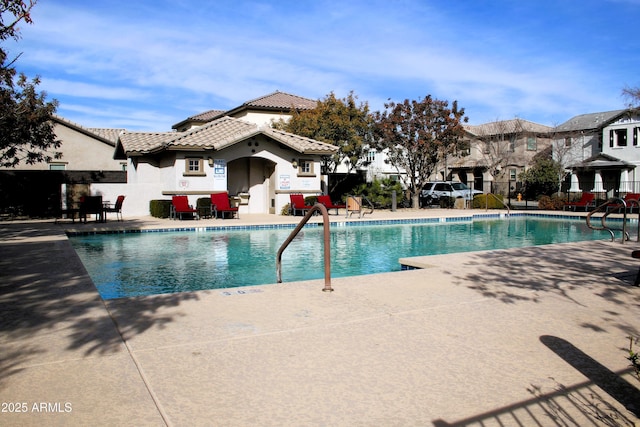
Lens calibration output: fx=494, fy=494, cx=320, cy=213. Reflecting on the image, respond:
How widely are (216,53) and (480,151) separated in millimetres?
28232

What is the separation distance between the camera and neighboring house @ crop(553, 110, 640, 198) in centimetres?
3725

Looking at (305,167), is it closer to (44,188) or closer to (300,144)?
(300,144)

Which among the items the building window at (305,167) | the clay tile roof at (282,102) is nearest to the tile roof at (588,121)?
the clay tile roof at (282,102)

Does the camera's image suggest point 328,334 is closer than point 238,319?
Yes

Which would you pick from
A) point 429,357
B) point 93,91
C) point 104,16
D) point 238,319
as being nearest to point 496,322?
point 429,357

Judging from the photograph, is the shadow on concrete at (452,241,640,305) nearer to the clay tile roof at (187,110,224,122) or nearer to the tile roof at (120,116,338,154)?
the tile roof at (120,116,338,154)

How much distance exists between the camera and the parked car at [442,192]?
30.9 m

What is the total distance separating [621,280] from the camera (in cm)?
721

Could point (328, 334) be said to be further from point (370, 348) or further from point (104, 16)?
point (104, 16)

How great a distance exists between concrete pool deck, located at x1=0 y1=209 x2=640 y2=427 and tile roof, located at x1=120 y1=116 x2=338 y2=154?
15.0 meters

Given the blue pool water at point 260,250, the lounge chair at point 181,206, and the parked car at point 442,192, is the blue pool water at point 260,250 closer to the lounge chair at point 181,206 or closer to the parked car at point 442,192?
the lounge chair at point 181,206

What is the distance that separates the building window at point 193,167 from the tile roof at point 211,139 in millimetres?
738

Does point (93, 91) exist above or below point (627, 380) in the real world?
above

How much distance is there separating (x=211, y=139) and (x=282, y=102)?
1734 centimetres
